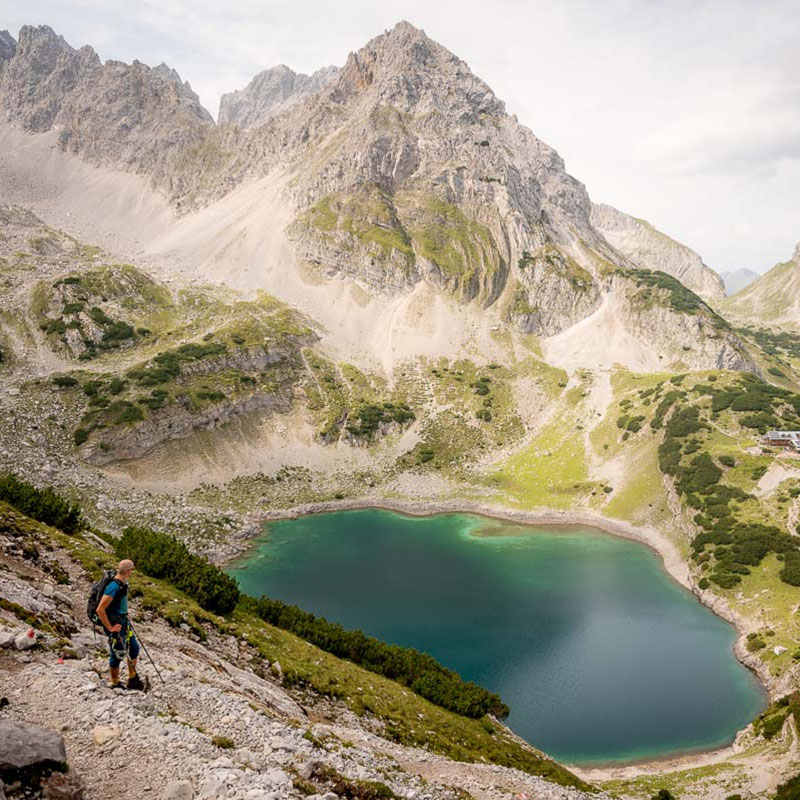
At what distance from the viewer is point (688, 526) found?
83500 mm

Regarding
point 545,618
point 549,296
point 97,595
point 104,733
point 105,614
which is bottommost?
point 104,733

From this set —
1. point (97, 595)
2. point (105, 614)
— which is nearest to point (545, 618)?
point (105, 614)

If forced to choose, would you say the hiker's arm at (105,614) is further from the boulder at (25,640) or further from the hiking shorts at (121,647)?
the boulder at (25,640)

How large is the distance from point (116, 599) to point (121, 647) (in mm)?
1802

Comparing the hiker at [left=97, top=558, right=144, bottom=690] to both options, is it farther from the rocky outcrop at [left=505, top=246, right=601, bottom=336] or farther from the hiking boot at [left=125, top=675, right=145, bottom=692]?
the rocky outcrop at [left=505, top=246, right=601, bottom=336]

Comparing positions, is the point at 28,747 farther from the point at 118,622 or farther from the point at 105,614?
the point at 118,622

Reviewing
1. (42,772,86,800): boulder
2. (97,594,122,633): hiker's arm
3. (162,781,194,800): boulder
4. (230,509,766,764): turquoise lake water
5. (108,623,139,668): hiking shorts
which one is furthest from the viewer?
(230,509,766,764): turquoise lake water

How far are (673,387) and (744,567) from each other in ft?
200

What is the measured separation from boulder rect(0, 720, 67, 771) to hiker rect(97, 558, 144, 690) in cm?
306

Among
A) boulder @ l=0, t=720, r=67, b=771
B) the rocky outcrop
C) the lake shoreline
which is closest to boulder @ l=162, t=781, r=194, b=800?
boulder @ l=0, t=720, r=67, b=771

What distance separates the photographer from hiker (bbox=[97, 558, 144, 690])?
13.4 metres

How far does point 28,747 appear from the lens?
379 inches

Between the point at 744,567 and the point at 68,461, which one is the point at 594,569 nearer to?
the point at 744,567

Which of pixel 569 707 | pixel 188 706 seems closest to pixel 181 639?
pixel 188 706
